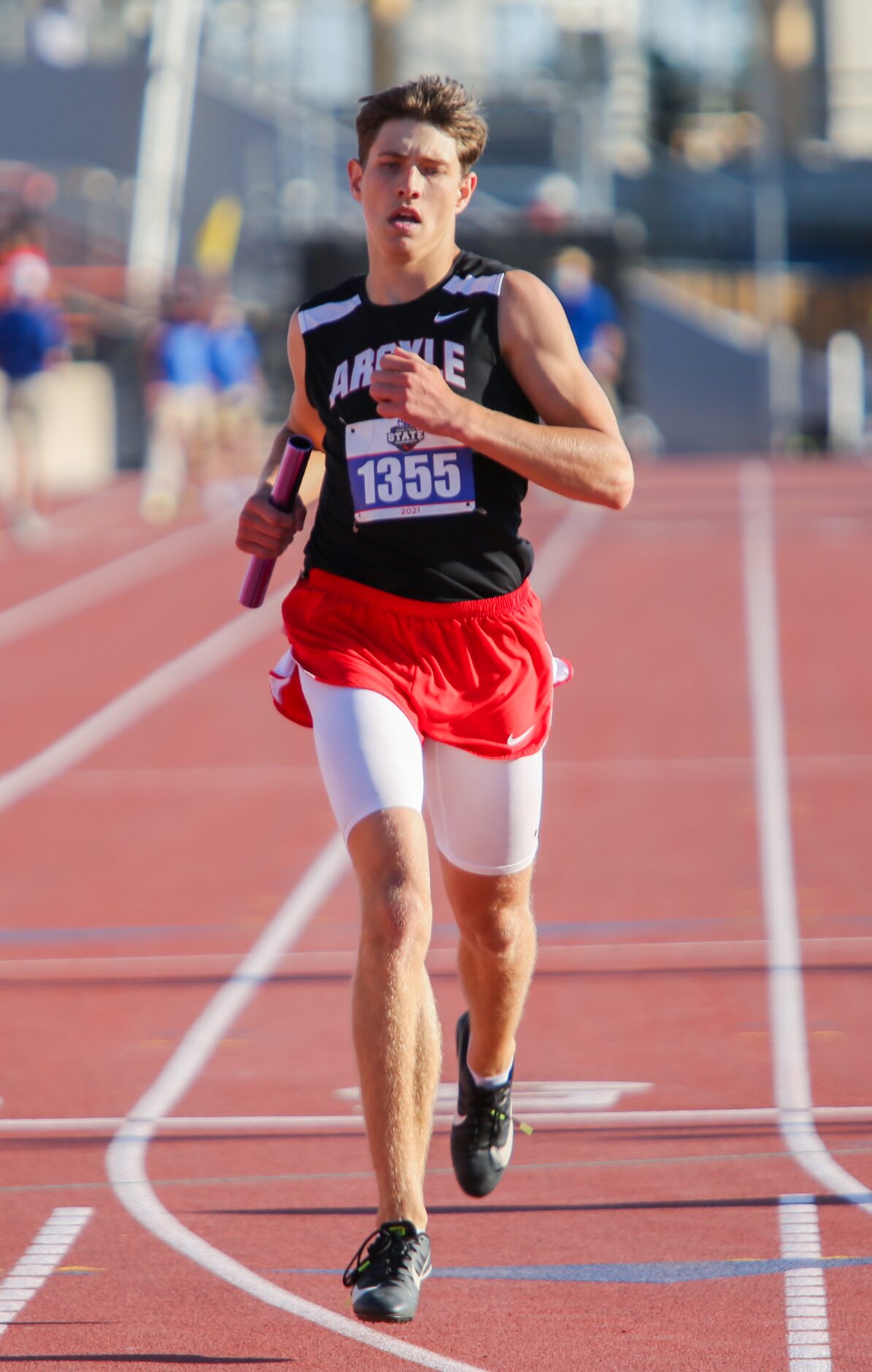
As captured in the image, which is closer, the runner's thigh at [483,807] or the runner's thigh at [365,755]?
the runner's thigh at [365,755]

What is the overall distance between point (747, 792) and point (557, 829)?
39.2 inches

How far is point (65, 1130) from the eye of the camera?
5.04 metres

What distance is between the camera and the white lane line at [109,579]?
47.3ft

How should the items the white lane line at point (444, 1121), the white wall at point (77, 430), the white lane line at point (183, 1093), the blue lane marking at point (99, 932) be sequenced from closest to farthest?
1. the white lane line at point (183, 1093)
2. the white lane line at point (444, 1121)
3. the blue lane marking at point (99, 932)
4. the white wall at point (77, 430)

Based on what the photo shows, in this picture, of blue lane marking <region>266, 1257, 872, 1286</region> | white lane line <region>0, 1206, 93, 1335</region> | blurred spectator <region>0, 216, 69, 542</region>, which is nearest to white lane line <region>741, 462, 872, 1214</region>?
blue lane marking <region>266, 1257, 872, 1286</region>

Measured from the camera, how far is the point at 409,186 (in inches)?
153

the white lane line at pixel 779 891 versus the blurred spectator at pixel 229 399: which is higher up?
the blurred spectator at pixel 229 399

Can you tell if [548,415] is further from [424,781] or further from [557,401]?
[424,781]

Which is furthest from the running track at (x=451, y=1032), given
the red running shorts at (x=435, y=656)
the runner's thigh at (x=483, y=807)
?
the red running shorts at (x=435, y=656)

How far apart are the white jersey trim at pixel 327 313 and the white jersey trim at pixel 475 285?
0.62 ft

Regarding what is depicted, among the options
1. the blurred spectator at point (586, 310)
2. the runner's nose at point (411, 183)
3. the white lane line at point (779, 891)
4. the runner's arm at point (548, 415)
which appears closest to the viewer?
the runner's arm at point (548, 415)

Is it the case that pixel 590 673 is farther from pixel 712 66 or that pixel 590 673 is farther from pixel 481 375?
pixel 712 66

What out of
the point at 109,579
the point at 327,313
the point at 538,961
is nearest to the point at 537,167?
the point at 109,579

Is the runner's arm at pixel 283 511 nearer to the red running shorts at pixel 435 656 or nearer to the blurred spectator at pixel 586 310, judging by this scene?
the red running shorts at pixel 435 656
